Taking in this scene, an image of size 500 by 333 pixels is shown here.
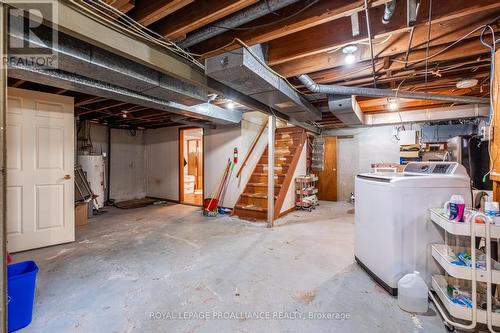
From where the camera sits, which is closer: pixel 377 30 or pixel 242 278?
pixel 377 30

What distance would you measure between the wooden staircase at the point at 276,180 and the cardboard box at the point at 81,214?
288 centimetres

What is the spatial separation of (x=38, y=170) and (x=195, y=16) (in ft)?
Answer: 9.94

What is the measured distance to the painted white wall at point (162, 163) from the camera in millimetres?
6551

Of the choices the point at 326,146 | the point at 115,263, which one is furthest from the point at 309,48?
the point at 326,146

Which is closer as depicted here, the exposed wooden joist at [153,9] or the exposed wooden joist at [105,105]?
the exposed wooden joist at [153,9]

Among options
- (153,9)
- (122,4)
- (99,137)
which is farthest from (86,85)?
(99,137)

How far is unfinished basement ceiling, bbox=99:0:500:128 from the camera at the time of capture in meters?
1.69

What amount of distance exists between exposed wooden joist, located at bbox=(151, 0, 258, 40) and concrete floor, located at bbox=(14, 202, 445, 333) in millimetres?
2310

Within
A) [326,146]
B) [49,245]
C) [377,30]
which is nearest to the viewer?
[377,30]

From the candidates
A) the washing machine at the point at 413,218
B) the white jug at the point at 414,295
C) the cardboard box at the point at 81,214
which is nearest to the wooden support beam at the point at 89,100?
the cardboard box at the point at 81,214

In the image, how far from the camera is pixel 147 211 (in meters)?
5.50

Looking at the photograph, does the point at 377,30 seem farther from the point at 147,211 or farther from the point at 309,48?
the point at 147,211

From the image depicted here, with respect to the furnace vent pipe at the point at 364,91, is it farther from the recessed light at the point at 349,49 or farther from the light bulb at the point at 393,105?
the light bulb at the point at 393,105

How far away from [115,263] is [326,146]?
6.35 m
